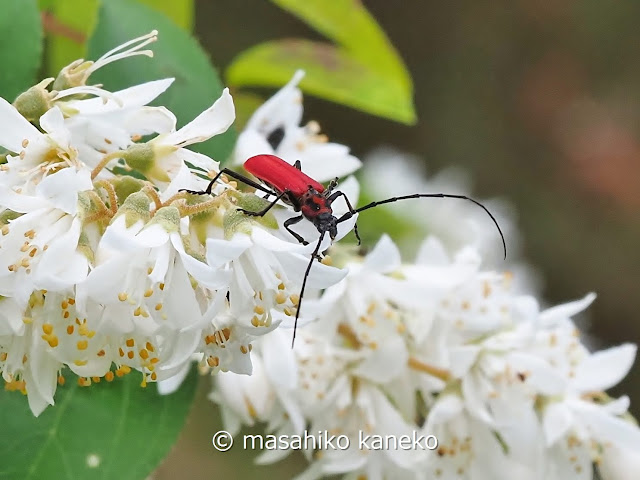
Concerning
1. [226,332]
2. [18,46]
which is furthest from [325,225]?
[18,46]

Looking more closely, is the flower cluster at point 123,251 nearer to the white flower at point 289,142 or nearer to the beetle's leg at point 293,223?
the beetle's leg at point 293,223

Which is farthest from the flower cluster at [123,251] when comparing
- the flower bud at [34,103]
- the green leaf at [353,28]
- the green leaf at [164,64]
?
the green leaf at [353,28]

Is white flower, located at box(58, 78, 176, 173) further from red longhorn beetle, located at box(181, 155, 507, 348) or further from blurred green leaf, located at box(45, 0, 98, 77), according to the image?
blurred green leaf, located at box(45, 0, 98, 77)

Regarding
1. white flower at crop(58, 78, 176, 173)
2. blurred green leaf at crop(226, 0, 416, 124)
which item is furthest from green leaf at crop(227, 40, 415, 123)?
white flower at crop(58, 78, 176, 173)

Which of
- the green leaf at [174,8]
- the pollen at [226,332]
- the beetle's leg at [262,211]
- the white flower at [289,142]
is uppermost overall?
the beetle's leg at [262,211]

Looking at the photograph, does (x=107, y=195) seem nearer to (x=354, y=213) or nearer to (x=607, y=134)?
(x=354, y=213)

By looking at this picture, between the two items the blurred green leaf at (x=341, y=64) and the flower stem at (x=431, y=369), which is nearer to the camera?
the flower stem at (x=431, y=369)

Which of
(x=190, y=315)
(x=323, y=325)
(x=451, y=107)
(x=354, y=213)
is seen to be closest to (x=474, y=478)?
(x=323, y=325)
